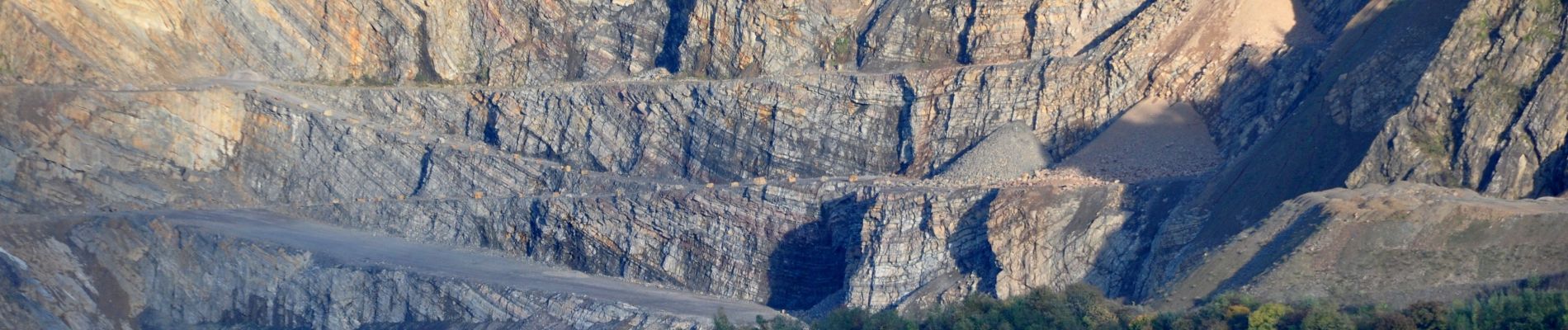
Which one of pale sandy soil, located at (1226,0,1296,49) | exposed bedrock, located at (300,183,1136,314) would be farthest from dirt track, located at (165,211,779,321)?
pale sandy soil, located at (1226,0,1296,49)

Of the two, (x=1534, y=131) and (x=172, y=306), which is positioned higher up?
(x=1534, y=131)

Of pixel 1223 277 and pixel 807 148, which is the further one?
pixel 807 148

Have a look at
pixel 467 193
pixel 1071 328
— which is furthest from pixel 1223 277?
pixel 467 193

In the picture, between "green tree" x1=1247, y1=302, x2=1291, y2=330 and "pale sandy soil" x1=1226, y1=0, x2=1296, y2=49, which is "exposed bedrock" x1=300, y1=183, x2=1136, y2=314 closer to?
"pale sandy soil" x1=1226, y1=0, x2=1296, y2=49

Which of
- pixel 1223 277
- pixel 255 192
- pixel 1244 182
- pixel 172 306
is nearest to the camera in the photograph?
pixel 1223 277

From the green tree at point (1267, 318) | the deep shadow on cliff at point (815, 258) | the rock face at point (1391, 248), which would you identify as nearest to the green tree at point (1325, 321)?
the green tree at point (1267, 318)

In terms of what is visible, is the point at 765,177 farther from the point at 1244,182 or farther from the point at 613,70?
the point at 1244,182

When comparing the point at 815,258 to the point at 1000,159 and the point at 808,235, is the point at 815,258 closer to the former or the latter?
the point at 808,235

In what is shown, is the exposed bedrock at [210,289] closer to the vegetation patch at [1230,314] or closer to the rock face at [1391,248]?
the vegetation patch at [1230,314]
